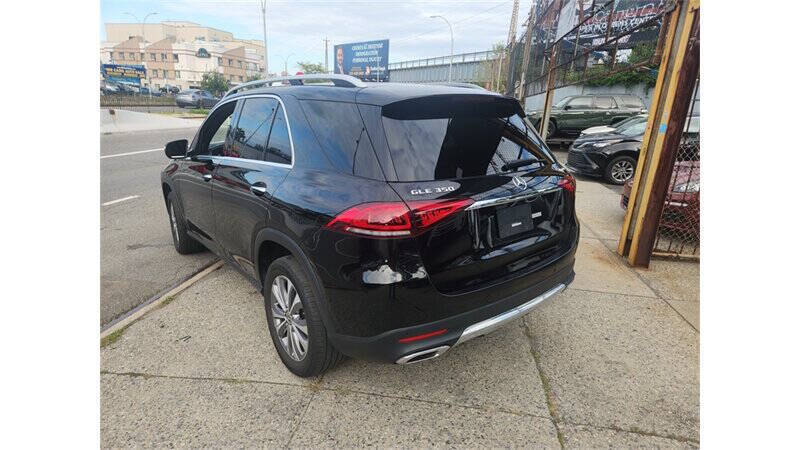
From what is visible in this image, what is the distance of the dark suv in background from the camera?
1365cm

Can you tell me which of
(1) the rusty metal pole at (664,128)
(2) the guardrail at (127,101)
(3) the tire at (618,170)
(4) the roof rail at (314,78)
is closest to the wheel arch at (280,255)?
(4) the roof rail at (314,78)

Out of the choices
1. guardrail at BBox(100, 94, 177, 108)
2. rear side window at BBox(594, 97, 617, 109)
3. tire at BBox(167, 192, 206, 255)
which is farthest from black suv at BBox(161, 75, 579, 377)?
guardrail at BBox(100, 94, 177, 108)

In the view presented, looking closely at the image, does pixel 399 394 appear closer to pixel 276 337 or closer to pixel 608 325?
pixel 276 337

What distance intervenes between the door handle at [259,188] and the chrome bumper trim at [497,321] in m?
1.47

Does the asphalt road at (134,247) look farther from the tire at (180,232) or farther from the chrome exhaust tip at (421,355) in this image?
the chrome exhaust tip at (421,355)

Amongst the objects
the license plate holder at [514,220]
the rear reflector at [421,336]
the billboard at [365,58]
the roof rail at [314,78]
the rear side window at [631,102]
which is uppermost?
the billboard at [365,58]

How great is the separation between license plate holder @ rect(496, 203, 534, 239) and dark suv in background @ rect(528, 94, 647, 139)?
12.3 meters

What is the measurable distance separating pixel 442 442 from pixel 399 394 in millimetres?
421

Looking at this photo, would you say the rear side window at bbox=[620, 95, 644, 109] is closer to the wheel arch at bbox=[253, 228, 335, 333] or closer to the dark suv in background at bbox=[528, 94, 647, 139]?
the dark suv in background at bbox=[528, 94, 647, 139]

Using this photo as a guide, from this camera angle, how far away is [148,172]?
9484 millimetres

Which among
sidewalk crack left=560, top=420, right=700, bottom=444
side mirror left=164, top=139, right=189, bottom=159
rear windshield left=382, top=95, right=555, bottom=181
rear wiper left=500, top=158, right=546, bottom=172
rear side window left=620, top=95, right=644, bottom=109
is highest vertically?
rear side window left=620, top=95, right=644, bottom=109

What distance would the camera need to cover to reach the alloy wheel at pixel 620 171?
8859mm

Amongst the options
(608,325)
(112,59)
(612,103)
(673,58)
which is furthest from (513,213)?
(112,59)

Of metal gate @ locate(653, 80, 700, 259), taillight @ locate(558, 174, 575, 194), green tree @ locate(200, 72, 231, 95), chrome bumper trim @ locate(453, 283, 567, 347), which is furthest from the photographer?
green tree @ locate(200, 72, 231, 95)
